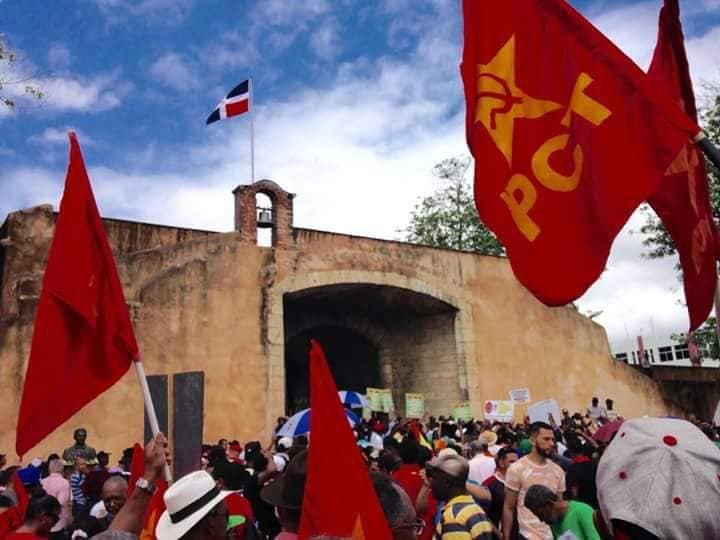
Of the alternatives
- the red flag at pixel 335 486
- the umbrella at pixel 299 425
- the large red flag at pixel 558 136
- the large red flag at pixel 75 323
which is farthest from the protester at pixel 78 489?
the large red flag at pixel 558 136

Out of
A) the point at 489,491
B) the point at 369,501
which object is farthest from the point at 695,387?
the point at 369,501

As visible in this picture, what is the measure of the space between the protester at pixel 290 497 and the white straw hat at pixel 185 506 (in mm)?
312

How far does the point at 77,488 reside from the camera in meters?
7.19

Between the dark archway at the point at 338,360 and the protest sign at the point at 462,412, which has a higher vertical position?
the dark archway at the point at 338,360

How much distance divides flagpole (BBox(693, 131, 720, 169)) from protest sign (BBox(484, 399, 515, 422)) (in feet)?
43.3

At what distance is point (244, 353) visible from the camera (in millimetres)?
13953

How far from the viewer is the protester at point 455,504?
3408mm

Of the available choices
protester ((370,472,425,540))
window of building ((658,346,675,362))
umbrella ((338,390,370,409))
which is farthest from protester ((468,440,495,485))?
window of building ((658,346,675,362))

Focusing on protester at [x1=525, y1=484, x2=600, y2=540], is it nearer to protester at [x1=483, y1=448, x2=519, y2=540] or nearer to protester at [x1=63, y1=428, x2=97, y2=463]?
protester at [x1=483, y1=448, x2=519, y2=540]

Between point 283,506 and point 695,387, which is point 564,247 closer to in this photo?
point 283,506

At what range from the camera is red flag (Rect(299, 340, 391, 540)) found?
7.14ft

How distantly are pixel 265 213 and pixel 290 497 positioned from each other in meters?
13.4

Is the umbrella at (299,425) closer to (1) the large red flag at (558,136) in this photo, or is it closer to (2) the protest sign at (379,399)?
(2) the protest sign at (379,399)

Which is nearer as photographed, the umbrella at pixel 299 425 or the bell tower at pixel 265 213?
the umbrella at pixel 299 425
